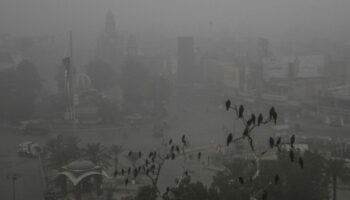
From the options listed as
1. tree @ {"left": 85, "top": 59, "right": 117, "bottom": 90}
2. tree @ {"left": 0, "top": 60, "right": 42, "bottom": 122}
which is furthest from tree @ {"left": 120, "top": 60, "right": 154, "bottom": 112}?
tree @ {"left": 0, "top": 60, "right": 42, "bottom": 122}

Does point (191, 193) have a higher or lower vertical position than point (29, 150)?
higher

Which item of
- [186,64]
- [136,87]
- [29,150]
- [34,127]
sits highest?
[186,64]

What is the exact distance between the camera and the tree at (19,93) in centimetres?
3900

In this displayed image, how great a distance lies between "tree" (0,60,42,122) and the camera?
39000 millimetres

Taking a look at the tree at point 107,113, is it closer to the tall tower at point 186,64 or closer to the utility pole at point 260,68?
the utility pole at point 260,68

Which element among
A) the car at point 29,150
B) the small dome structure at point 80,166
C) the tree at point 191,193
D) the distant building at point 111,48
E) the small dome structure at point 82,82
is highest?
the distant building at point 111,48

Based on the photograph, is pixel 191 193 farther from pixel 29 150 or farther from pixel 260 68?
pixel 260 68

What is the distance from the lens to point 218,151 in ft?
88.9

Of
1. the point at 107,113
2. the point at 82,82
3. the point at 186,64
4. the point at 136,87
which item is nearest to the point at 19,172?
the point at 107,113

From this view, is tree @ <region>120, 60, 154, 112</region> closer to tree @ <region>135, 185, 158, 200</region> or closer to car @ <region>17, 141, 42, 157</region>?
car @ <region>17, 141, 42, 157</region>

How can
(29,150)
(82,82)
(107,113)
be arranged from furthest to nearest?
(82,82) → (107,113) → (29,150)

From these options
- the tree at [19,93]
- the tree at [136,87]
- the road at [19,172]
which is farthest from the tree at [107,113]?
the road at [19,172]

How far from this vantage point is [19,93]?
43406mm

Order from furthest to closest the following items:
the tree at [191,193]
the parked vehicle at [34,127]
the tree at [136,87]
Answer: the tree at [136,87], the parked vehicle at [34,127], the tree at [191,193]
